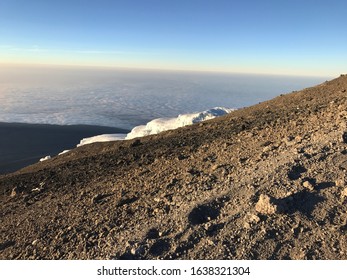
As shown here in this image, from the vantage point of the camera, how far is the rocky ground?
4.88 meters

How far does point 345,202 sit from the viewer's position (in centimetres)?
543

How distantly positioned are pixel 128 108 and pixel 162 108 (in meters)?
9.82

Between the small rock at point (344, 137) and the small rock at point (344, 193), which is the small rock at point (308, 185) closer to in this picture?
the small rock at point (344, 193)

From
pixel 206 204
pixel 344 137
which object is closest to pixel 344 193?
pixel 344 137

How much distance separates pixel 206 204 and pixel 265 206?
0.92 metres

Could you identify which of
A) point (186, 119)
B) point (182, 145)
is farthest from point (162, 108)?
point (182, 145)

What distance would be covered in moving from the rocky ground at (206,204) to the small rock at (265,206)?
0.02 meters

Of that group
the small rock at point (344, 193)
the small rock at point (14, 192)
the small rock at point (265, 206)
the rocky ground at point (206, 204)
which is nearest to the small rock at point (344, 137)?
the rocky ground at point (206, 204)

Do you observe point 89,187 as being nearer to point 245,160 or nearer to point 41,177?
point 41,177

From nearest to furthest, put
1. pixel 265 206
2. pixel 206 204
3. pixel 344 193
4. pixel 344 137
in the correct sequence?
pixel 265 206
pixel 344 193
pixel 206 204
pixel 344 137

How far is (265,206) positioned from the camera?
5355mm

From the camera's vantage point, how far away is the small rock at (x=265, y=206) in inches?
209

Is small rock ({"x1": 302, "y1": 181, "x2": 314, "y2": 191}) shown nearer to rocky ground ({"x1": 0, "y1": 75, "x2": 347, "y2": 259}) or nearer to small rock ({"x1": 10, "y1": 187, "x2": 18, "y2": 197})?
rocky ground ({"x1": 0, "y1": 75, "x2": 347, "y2": 259})

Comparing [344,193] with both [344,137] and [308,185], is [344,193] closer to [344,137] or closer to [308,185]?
[308,185]
